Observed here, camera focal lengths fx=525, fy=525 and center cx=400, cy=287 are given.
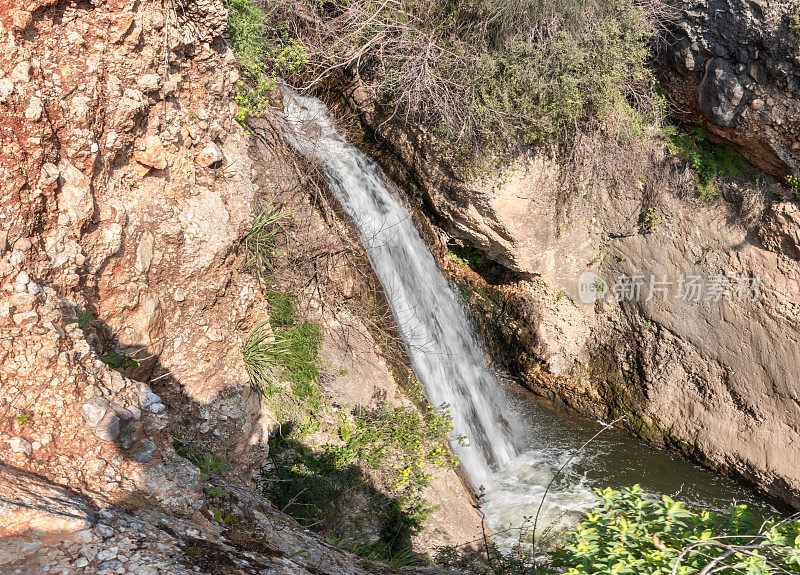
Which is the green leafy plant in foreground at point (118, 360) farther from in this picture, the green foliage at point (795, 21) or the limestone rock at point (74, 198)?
the green foliage at point (795, 21)

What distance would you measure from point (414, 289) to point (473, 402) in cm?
161

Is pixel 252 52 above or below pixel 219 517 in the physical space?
above

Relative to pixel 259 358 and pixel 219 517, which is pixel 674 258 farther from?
pixel 219 517

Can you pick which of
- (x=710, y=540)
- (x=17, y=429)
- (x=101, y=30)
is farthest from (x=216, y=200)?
(x=710, y=540)

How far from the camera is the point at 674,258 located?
6719 mm

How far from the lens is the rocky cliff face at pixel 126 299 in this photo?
83.1 inches

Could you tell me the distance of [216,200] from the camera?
12.0ft

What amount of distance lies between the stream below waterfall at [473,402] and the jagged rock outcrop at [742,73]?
3.57 metres

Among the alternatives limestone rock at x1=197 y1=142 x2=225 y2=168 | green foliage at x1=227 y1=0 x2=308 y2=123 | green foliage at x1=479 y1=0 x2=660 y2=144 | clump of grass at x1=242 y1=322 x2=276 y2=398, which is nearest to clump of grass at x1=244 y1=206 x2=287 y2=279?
clump of grass at x1=242 y1=322 x2=276 y2=398

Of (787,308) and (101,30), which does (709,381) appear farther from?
(101,30)

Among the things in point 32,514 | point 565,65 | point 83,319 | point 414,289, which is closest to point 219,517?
point 32,514

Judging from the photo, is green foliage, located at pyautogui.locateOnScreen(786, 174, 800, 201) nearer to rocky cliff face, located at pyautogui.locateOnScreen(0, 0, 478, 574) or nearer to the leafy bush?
the leafy bush

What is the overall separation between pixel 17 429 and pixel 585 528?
7.69 feet

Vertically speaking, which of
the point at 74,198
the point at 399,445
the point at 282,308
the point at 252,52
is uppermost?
the point at 252,52
